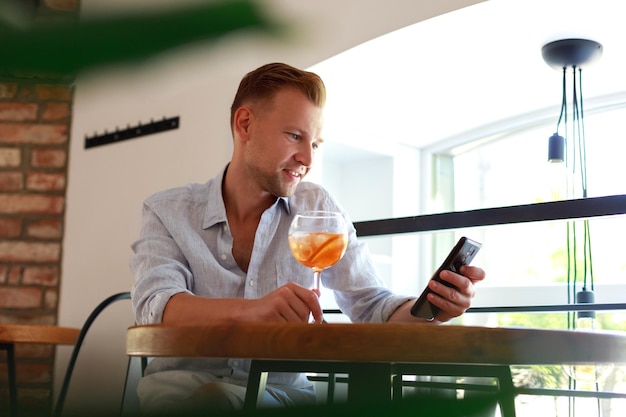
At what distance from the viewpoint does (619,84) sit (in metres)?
2.86

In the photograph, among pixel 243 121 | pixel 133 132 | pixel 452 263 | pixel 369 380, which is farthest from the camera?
pixel 133 132

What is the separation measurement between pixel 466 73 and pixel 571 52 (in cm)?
40

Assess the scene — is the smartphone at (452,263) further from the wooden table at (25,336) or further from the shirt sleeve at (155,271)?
the wooden table at (25,336)

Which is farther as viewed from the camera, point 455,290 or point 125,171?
point 125,171

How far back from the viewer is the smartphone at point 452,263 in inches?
53.9

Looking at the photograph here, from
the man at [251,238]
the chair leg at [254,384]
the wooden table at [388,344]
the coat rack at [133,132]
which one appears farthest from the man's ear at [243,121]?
the coat rack at [133,132]

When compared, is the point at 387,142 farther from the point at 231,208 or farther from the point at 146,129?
the point at 231,208

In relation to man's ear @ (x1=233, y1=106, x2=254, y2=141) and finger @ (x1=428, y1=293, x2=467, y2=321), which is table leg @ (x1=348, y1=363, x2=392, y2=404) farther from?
man's ear @ (x1=233, y1=106, x2=254, y2=141)

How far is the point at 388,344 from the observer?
84 centimetres

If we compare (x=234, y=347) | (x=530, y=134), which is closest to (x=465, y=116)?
(x=530, y=134)

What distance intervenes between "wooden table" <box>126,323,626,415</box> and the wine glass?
464 millimetres

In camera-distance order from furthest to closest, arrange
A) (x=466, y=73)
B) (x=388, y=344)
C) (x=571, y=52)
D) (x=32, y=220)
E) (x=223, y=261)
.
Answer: (x=32, y=220) < (x=466, y=73) < (x=571, y=52) < (x=223, y=261) < (x=388, y=344)

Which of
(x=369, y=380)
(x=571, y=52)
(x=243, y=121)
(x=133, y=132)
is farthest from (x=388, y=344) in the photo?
(x=133, y=132)

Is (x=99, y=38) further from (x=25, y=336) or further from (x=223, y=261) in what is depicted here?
(x=25, y=336)
